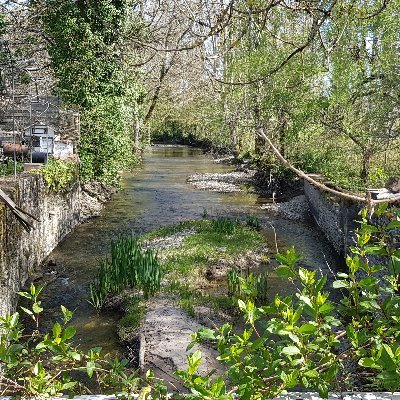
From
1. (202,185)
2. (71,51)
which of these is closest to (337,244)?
(71,51)

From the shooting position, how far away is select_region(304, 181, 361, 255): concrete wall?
11258 millimetres

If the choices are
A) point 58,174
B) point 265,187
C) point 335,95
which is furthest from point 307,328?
point 265,187

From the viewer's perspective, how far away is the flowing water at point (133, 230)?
28.3 feet

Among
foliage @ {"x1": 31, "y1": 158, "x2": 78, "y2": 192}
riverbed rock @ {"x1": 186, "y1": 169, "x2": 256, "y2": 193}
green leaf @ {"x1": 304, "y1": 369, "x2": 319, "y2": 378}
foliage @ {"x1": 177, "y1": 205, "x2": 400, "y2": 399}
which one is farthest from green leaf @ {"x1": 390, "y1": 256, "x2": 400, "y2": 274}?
riverbed rock @ {"x1": 186, "y1": 169, "x2": 256, "y2": 193}

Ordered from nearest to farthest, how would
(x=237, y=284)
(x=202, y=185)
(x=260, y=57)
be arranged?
1. (x=237, y=284)
2. (x=260, y=57)
3. (x=202, y=185)

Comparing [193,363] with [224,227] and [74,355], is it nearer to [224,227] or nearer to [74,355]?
[74,355]

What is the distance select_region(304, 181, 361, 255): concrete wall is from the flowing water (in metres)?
0.31

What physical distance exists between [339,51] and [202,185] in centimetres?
1100

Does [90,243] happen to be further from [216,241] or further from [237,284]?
[237,284]

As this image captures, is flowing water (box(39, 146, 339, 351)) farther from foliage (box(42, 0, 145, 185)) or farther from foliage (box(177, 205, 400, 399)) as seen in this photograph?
foliage (box(177, 205, 400, 399))

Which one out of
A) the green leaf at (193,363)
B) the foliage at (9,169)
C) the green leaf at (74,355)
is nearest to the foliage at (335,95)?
the foliage at (9,169)

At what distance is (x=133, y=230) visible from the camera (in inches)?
584

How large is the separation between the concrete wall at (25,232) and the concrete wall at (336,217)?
20.4 ft

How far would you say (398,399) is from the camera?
2064mm
